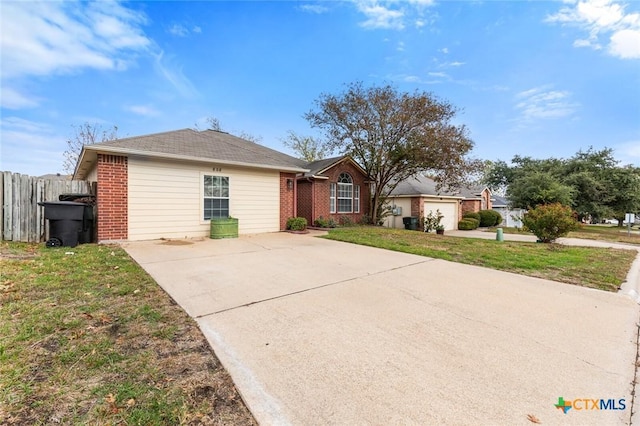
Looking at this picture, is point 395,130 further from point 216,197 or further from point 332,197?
point 216,197

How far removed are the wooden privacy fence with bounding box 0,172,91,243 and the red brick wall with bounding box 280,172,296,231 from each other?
7224mm

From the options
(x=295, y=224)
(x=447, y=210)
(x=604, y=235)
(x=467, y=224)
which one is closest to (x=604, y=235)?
(x=604, y=235)

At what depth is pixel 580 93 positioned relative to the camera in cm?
1389

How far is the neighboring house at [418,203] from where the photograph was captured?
19.0 metres

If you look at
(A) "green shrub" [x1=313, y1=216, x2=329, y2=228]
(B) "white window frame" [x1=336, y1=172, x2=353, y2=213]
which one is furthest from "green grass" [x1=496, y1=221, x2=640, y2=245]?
(A) "green shrub" [x1=313, y1=216, x2=329, y2=228]

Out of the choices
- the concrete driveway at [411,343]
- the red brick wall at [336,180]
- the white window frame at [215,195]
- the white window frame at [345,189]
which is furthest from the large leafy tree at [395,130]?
the concrete driveway at [411,343]

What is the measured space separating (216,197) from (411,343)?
366 inches

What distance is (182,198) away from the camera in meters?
9.72

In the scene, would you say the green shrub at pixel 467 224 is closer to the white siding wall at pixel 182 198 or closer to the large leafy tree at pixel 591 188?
the large leafy tree at pixel 591 188

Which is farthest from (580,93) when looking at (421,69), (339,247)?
(339,247)

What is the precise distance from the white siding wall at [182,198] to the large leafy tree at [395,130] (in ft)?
19.5

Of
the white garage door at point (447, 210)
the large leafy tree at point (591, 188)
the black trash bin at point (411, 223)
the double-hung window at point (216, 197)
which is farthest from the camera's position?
the large leafy tree at point (591, 188)

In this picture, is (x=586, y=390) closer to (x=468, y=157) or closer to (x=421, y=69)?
(x=468, y=157)

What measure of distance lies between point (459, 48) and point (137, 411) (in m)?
16.3
